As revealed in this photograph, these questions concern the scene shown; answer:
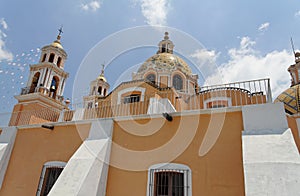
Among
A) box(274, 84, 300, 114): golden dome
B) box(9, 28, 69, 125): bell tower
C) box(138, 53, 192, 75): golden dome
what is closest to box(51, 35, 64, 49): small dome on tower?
box(9, 28, 69, 125): bell tower

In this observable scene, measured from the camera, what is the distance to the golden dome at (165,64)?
1709cm

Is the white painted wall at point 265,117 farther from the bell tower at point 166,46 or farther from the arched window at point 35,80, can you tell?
Answer: the bell tower at point 166,46

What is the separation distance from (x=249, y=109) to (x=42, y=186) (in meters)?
7.05

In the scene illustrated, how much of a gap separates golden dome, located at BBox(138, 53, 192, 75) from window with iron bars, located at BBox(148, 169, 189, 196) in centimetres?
1162

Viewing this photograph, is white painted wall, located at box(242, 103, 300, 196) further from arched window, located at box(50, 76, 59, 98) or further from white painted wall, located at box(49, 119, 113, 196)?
arched window, located at box(50, 76, 59, 98)

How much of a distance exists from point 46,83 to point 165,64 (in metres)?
9.14

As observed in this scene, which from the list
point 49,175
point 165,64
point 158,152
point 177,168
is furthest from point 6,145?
point 165,64

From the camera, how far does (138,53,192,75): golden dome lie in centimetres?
1709

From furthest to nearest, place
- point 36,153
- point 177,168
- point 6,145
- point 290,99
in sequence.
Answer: point 290,99
point 6,145
point 36,153
point 177,168

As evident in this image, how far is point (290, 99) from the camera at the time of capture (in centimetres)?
1603

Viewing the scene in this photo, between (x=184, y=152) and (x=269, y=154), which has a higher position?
(x=184, y=152)

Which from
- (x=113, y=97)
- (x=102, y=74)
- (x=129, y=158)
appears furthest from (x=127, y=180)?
(x=102, y=74)

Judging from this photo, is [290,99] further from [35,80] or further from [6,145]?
[35,80]

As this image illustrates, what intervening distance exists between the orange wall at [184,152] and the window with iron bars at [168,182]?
0.21 meters
